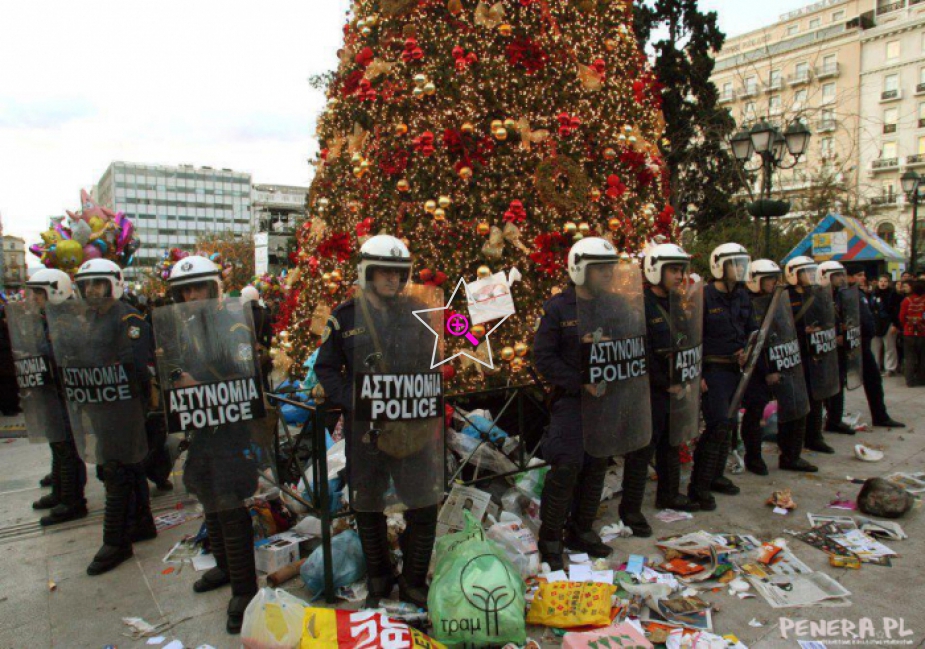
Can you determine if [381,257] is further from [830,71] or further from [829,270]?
[830,71]

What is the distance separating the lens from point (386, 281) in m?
3.34

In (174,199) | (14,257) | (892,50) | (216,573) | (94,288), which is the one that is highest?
(892,50)

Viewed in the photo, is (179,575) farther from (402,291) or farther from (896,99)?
(896,99)

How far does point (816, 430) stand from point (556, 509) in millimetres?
4302

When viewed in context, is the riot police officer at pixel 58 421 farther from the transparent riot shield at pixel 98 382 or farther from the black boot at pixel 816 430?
the black boot at pixel 816 430

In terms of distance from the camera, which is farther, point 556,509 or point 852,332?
point 852,332

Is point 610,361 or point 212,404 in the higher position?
point 610,361

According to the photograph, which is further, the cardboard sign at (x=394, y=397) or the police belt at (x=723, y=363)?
the police belt at (x=723, y=363)

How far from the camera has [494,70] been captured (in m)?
5.90

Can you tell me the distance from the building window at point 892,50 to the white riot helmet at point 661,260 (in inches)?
2312

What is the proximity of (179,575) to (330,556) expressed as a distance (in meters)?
1.22

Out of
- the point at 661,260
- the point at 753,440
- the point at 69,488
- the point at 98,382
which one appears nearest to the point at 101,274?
the point at 98,382

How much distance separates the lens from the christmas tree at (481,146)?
5.88m

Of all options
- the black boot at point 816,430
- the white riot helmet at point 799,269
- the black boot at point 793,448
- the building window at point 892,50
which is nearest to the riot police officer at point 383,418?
the black boot at point 793,448
